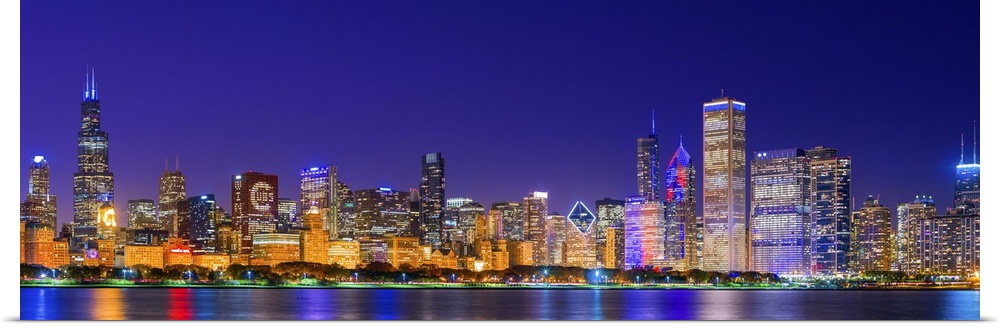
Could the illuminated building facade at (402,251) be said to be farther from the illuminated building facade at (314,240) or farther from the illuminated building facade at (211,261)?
the illuminated building facade at (211,261)

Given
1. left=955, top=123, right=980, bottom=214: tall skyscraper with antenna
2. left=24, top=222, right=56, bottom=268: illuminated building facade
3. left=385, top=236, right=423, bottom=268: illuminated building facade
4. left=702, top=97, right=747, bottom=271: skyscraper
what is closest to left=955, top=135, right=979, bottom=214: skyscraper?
left=955, top=123, right=980, bottom=214: tall skyscraper with antenna

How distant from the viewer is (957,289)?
223ft

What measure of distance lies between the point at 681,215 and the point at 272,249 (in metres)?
30.6

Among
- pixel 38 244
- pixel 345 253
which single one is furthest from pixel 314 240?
pixel 38 244

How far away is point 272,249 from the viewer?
76.4m

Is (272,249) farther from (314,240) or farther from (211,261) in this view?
(211,261)

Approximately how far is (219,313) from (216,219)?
53129 mm

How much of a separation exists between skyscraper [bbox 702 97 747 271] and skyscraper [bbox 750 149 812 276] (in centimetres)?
101

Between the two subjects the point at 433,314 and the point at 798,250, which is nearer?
the point at 433,314

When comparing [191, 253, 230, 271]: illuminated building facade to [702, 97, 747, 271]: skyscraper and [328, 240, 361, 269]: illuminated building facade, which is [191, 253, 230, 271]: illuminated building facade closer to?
[328, 240, 361, 269]: illuminated building facade

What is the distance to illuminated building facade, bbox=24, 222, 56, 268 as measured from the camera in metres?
64.1

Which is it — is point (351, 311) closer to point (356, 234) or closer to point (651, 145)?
point (356, 234)
